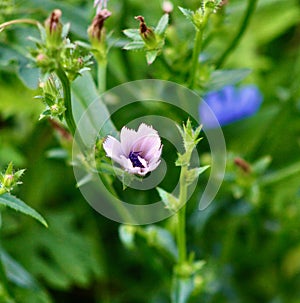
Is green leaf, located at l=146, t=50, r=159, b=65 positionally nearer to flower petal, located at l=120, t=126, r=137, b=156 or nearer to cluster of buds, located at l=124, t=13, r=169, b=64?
cluster of buds, located at l=124, t=13, r=169, b=64

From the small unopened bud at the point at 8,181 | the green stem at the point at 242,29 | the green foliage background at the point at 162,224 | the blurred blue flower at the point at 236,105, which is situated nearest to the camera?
the small unopened bud at the point at 8,181

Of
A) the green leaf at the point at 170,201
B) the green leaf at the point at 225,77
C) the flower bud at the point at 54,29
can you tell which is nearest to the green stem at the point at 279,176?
the green leaf at the point at 225,77

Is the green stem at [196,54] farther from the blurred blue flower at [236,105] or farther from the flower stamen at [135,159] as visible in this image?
the blurred blue flower at [236,105]

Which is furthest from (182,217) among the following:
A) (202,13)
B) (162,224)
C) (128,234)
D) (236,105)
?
(236,105)

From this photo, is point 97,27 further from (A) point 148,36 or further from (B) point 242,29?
(B) point 242,29

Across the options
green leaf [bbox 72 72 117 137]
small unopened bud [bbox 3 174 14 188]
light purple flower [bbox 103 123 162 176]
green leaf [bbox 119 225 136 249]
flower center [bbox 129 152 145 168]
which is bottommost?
green leaf [bbox 119 225 136 249]

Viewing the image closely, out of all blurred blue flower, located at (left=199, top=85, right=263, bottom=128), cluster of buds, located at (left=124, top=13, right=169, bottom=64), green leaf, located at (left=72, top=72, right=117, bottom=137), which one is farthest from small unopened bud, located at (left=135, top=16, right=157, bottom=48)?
blurred blue flower, located at (left=199, top=85, right=263, bottom=128)
